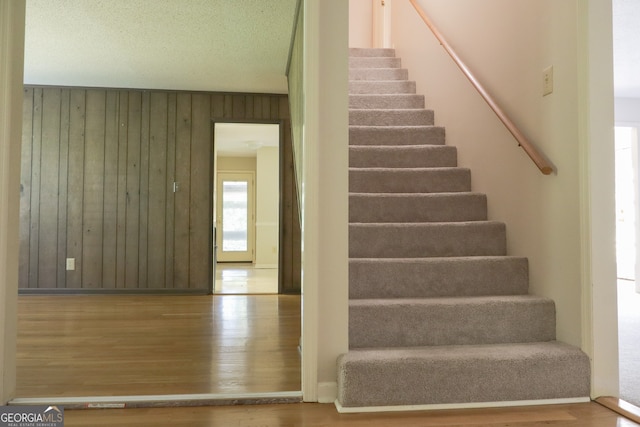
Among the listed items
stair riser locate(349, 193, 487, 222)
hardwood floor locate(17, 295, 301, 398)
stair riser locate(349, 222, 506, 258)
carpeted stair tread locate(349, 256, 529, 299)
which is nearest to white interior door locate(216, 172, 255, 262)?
hardwood floor locate(17, 295, 301, 398)

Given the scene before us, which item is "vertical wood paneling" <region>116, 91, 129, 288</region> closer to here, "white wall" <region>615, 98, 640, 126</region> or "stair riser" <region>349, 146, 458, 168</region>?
"stair riser" <region>349, 146, 458, 168</region>

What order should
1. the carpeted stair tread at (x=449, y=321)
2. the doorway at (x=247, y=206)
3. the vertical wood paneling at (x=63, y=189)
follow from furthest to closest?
the doorway at (x=247, y=206)
the vertical wood paneling at (x=63, y=189)
the carpeted stair tread at (x=449, y=321)

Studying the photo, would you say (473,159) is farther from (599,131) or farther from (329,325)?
(329,325)

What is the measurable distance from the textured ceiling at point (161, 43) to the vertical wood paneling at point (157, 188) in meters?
0.30

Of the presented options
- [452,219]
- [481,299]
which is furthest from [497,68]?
[481,299]

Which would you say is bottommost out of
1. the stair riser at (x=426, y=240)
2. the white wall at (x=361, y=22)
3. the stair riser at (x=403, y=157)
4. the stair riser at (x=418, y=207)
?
the stair riser at (x=426, y=240)

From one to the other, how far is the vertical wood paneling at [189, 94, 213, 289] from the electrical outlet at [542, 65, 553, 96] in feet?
13.0

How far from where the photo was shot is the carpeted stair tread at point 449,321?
2359mm

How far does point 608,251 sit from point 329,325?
1.35 m

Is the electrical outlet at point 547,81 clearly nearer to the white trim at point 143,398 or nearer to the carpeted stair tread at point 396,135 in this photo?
the carpeted stair tread at point 396,135

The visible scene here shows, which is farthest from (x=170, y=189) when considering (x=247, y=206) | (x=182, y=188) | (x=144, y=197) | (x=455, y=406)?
(x=247, y=206)

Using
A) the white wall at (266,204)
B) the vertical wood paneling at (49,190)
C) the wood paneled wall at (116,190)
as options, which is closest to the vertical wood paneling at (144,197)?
the wood paneled wall at (116,190)

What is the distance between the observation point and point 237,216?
1094 centimetres

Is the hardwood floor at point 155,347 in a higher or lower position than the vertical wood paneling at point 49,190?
lower
